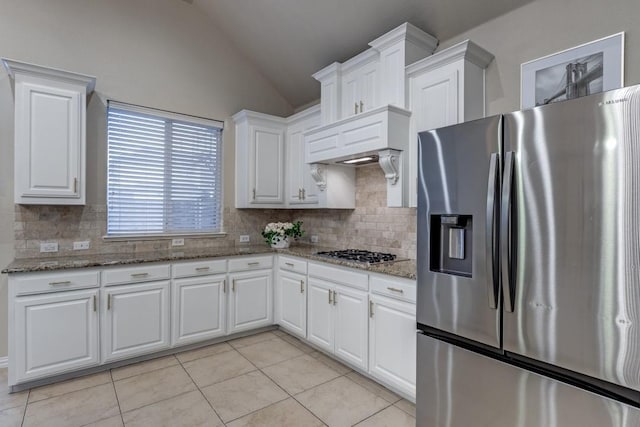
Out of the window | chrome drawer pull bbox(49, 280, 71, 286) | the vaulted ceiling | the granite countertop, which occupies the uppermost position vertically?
the vaulted ceiling

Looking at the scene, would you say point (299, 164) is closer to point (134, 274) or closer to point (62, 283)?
point (134, 274)

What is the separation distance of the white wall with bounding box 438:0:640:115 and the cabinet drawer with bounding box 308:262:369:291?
62.8 inches

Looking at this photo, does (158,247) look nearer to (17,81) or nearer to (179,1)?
(17,81)

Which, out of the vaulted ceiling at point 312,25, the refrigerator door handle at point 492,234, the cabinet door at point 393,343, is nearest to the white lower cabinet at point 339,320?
the cabinet door at point 393,343

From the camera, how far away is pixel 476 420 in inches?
67.1

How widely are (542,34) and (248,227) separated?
3413 millimetres

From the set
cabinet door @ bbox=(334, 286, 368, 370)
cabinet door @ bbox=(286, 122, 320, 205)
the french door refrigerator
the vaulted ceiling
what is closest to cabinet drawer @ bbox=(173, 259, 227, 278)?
cabinet door @ bbox=(286, 122, 320, 205)

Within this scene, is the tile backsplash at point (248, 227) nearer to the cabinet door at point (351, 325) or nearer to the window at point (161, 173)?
the window at point (161, 173)

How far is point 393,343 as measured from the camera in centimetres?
250

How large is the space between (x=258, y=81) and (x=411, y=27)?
228 cm

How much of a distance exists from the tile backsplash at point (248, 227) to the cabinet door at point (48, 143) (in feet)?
1.08

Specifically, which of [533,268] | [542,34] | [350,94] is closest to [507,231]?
[533,268]

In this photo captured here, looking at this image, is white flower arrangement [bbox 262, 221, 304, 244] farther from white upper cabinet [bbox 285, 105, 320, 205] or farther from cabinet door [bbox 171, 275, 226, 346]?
cabinet door [bbox 171, 275, 226, 346]

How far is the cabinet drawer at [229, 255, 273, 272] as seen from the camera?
11.7 ft
